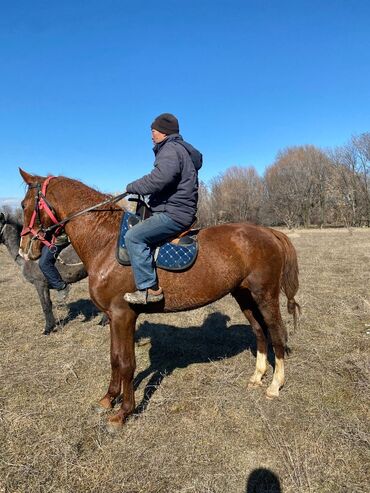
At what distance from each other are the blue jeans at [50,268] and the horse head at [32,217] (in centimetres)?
270

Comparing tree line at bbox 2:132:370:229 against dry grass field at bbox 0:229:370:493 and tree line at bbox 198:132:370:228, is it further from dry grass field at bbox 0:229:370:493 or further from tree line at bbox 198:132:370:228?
dry grass field at bbox 0:229:370:493

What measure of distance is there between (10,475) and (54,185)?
3230 mm

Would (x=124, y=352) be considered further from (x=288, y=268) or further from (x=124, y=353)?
(x=288, y=268)

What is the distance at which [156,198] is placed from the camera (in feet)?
13.5


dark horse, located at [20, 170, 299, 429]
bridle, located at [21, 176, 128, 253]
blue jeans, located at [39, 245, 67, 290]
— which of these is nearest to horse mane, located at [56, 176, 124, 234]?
dark horse, located at [20, 170, 299, 429]

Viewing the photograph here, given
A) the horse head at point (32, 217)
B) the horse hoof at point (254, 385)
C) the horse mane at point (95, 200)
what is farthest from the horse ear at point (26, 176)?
the horse hoof at point (254, 385)

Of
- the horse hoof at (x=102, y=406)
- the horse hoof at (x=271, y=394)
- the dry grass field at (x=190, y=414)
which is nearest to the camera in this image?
the dry grass field at (x=190, y=414)

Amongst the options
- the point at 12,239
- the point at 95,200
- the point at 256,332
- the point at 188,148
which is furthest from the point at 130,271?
the point at 12,239

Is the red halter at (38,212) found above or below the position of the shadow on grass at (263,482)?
above

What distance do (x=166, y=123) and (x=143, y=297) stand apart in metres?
2.07

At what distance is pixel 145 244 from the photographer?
3.85 m

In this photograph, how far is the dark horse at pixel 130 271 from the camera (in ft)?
13.3

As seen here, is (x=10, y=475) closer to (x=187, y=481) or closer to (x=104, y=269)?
(x=187, y=481)

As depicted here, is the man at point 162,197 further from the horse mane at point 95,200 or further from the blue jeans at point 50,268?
the blue jeans at point 50,268
